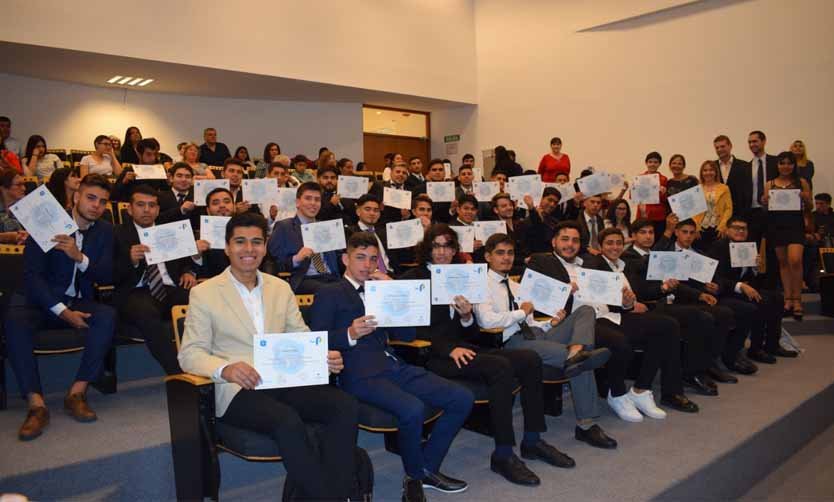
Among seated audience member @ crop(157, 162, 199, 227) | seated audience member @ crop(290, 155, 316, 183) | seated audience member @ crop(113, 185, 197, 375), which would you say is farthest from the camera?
seated audience member @ crop(290, 155, 316, 183)

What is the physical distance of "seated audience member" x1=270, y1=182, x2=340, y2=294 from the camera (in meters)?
4.46

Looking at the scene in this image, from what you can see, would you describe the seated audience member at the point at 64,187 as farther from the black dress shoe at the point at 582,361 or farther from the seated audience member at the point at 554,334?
the black dress shoe at the point at 582,361

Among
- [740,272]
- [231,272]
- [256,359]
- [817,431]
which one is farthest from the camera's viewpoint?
[740,272]

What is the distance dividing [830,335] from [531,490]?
5401 millimetres

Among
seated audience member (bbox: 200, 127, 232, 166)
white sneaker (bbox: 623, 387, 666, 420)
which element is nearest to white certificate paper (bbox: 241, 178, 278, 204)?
white sneaker (bbox: 623, 387, 666, 420)

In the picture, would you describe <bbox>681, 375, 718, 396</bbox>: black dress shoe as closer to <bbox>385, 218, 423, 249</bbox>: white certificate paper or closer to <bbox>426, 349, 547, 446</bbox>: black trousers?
<bbox>426, 349, 547, 446</bbox>: black trousers

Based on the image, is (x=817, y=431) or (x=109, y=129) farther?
(x=109, y=129)

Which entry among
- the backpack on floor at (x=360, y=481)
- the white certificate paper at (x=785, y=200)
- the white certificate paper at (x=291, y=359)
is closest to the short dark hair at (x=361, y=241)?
the white certificate paper at (x=291, y=359)

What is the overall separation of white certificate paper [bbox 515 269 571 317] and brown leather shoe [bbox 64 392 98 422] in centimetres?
258

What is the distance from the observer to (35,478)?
264 centimetres

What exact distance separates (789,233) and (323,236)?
17.2 ft

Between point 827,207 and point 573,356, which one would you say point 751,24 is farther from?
point 573,356

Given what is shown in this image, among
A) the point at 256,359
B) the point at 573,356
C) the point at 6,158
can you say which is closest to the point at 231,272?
the point at 256,359

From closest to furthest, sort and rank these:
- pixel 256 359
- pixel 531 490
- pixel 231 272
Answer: pixel 256 359
pixel 231 272
pixel 531 490
